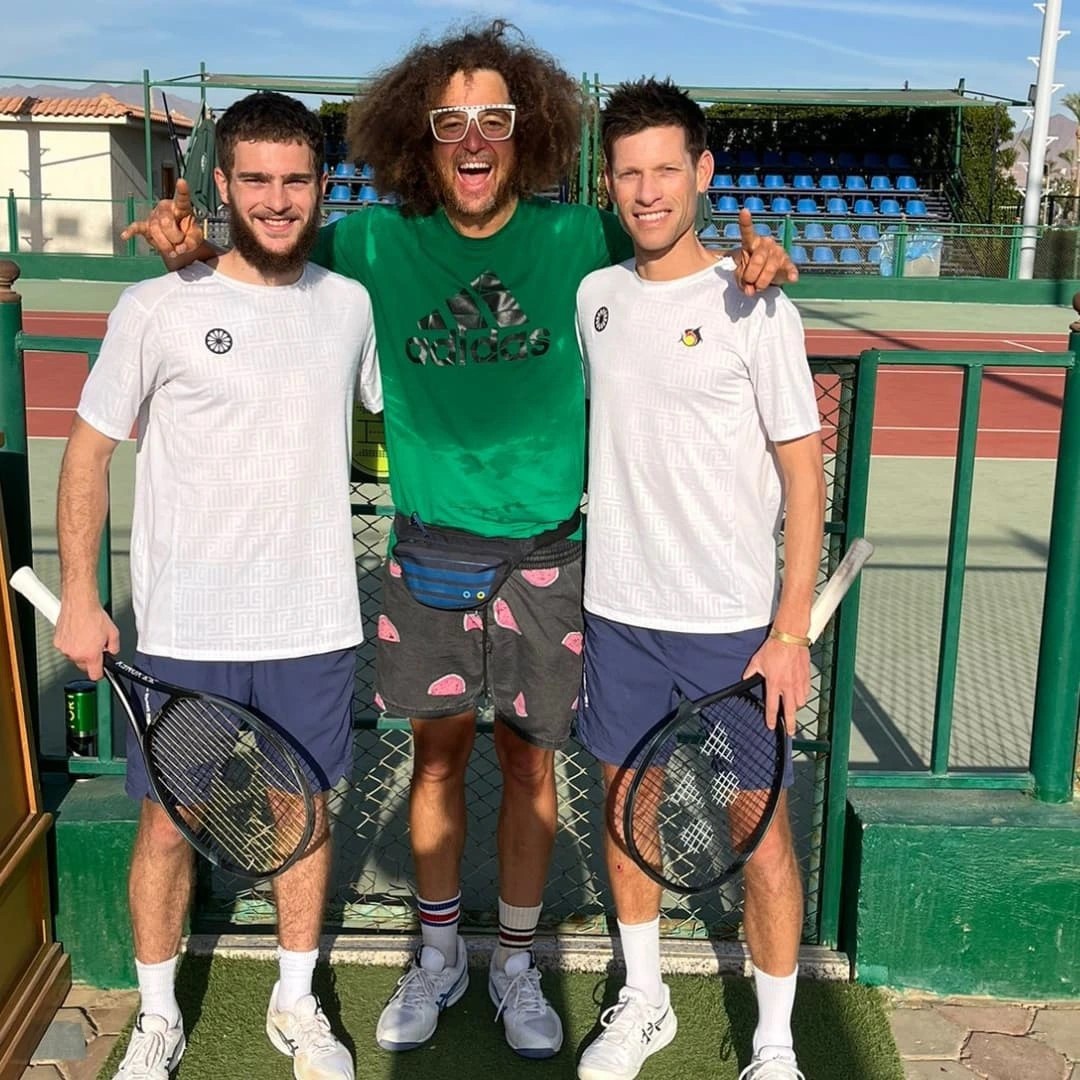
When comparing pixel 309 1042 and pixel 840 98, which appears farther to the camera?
pixel 840 98

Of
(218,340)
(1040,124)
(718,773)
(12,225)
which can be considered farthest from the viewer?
(1040,124)

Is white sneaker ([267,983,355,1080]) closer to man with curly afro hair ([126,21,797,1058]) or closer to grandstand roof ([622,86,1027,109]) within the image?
man with curly afro hair ([126,21,797,1058])

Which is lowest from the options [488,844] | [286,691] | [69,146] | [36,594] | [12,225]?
[488,844]

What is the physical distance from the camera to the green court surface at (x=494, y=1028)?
9.66ft

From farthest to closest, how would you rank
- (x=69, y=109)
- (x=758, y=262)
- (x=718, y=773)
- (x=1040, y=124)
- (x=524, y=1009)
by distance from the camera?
(x=69, y=109) → (x=1040, y=124) → (x=524, y=1009) → (x=718, y=773) → (x=758, y=262)

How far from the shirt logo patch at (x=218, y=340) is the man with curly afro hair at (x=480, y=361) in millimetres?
Answer: 187

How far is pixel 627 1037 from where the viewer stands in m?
2.92

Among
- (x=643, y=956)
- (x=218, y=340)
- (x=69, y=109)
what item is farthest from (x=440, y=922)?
(x=69, y=109)

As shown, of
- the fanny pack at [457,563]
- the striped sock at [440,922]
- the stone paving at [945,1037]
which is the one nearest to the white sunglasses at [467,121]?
the fanny pack at [457,563]

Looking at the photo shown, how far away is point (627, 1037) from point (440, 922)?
0.53 metres

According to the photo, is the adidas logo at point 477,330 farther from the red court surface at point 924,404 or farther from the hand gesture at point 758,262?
the red court surface at point 924,404

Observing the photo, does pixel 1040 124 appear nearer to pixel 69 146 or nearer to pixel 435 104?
pixel 69 146

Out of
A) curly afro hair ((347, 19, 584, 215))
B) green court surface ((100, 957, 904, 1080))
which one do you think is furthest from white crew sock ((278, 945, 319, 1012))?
curly afro hair ((347, 19, 584, 215))

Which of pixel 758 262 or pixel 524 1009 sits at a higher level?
pixel 758 262
